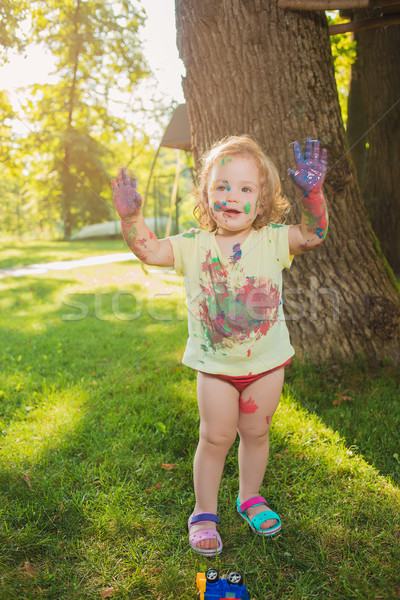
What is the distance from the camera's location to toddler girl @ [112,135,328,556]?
1.77 m

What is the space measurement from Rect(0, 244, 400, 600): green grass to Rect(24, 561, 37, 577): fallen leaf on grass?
0.04 ft

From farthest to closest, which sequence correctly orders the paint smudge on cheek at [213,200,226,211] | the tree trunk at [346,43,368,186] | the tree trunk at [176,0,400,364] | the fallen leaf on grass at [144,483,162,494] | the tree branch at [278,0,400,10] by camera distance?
the tree trunk at [346,43,368,186] → the tree trunk at [176,0,400,364] → the tree branch at [278,0,400,10] → the fallen leaf on grass at [144,483,162,494] → the paint smudge on cheek at [213,200,226,211]

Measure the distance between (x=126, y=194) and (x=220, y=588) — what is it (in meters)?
1.38

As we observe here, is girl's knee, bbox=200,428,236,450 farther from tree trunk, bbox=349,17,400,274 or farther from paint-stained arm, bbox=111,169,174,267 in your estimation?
tree trunk, bbox=349,17,400,274

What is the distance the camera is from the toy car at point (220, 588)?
4.78 feet

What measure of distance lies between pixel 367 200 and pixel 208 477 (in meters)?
4.74

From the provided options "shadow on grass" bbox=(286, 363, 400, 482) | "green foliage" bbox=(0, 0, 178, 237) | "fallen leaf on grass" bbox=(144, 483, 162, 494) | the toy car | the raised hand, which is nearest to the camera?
the toy car

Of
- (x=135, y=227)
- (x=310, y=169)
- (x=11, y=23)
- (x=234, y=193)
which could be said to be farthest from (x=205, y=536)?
(x=11, y=23)

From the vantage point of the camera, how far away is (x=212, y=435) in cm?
183

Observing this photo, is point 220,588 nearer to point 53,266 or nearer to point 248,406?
point 248,406

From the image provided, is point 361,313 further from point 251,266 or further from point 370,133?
point 370,133

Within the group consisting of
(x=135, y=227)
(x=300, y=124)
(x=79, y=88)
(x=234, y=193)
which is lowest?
(x=135, y=227)

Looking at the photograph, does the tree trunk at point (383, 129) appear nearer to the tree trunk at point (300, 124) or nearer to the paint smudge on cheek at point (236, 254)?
the tree trunk at point (300, 124)

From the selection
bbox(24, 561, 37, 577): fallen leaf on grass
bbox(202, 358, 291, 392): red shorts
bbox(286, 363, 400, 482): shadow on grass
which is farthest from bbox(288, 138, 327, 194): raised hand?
bbox(24, 561, 37, 577): fallen leaf on grass
